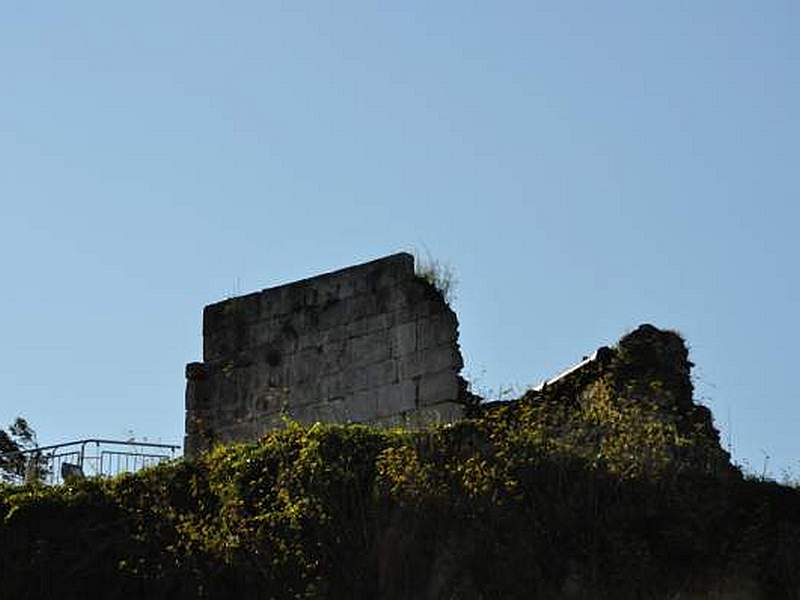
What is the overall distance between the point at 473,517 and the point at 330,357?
4381 millimetres

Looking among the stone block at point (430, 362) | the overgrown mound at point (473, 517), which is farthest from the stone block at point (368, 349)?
the overgrown mound at point (473, 517)

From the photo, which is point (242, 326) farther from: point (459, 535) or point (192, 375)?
point (459, 535)

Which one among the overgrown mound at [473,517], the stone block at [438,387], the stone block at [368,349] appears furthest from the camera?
the stone block at [368,349]

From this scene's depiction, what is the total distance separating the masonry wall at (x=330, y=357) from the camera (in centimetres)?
2022

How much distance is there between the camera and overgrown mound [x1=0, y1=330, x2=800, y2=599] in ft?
54.7

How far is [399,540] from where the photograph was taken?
17047 millimetres

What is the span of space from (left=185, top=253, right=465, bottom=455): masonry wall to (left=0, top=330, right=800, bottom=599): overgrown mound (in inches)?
71.3

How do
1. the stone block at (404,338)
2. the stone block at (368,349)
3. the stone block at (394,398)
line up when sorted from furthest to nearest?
1. the stone block at (368,349)
2. the stone block at (404,338)
3. the stone block at (394,398)

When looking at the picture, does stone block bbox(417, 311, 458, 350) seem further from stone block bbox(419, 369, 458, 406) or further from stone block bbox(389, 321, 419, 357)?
stone block bbox(419, 369, 458, 406)

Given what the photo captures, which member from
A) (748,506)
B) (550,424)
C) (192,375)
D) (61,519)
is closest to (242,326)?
(192,375)

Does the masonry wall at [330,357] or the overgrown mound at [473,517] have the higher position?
the masonry wall at [330,357]

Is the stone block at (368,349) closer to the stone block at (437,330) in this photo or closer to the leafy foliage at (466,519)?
the stone block at (437,330)

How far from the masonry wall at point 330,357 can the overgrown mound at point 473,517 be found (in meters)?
1.81

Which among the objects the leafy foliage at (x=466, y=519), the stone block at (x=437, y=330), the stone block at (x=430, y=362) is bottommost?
the leafy foliage at (x=466, y=519)
